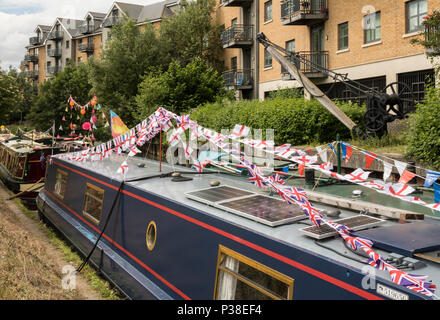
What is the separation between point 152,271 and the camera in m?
4.98

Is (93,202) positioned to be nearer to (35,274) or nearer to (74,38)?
(35,274)

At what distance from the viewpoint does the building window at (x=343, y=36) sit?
61.0 feet

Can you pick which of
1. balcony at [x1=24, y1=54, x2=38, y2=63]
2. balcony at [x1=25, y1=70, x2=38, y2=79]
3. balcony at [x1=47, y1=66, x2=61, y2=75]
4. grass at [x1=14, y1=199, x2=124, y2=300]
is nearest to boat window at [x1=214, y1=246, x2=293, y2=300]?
grass at [x1=14, y1=199, x2=124, y2=300]

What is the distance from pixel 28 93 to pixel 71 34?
9693 millimetres

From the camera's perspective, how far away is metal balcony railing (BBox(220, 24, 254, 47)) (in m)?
25.5

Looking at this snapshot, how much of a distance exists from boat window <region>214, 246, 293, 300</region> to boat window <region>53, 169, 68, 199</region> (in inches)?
227

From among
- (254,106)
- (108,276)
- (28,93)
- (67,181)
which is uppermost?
(28,93)

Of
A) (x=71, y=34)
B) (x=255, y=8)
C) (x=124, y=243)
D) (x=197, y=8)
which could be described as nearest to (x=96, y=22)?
(x=71, y=34)

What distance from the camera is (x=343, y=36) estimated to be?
1877 centimetres

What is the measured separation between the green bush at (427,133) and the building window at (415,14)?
7.54 meters

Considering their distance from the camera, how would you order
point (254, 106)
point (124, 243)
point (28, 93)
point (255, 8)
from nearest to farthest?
point (124, 243) < point (254, 106) < point (255, 8) < point (28, 93)

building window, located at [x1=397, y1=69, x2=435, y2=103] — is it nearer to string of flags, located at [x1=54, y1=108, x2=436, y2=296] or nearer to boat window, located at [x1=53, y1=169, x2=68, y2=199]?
string of flags, located at [x1=54, y1=108, x2=436, y2=296]

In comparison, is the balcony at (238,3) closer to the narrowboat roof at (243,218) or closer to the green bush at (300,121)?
the green bush at (300,121)

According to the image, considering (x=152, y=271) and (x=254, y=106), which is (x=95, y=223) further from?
(x=254, y=106)
